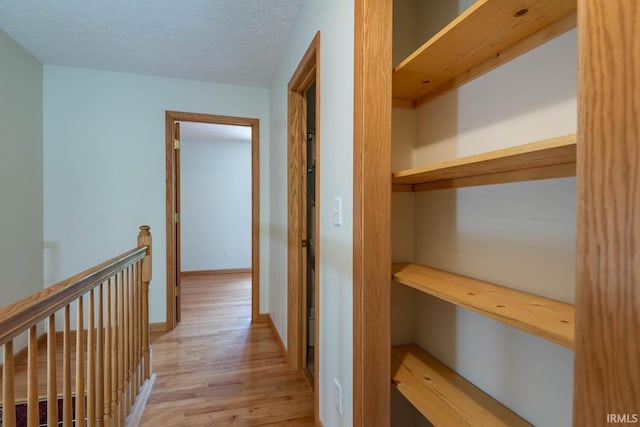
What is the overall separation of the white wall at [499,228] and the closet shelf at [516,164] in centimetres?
3

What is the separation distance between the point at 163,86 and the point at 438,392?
10.9 ft

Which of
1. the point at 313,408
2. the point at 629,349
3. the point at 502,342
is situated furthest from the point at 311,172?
the point at 629,349

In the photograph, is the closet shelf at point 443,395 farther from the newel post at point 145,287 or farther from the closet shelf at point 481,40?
the newel post at point 145,287

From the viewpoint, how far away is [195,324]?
3115 millimetres

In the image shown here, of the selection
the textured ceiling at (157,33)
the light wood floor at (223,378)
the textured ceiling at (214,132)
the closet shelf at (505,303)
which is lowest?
the light wood floor at (223,378)

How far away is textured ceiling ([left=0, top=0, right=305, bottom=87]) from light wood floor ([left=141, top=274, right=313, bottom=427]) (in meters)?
2.48

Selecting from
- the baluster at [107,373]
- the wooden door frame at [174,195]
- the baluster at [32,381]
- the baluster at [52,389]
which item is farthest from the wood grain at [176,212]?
the baluster at [32,381]

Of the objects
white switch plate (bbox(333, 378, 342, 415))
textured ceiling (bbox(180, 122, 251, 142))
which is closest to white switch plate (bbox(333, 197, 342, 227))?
white switch plate (bbox(333, 378, 342, 415))

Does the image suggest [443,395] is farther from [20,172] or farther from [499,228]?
[20,172]

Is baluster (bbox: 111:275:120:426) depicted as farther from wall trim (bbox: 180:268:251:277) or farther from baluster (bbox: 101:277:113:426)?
wall trim (bbox: 180:268:251:277)

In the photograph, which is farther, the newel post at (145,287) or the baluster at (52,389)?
the newel post at (145,287)
